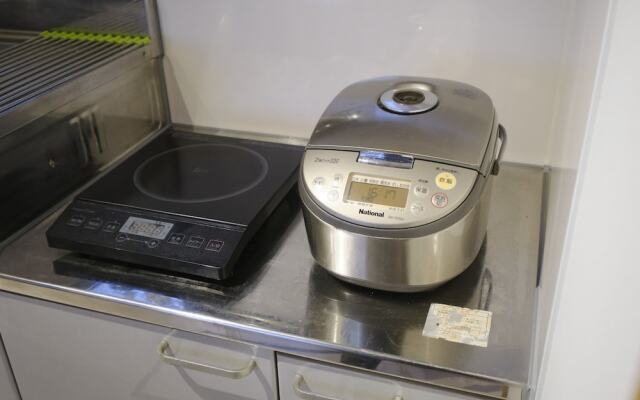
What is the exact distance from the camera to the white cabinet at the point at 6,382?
1051mm

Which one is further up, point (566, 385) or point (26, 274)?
point (566, 385)

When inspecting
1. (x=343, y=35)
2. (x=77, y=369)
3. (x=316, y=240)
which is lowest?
(x=77, y=369)

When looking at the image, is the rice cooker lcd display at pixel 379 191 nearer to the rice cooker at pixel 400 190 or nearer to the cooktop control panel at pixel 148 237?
the rice cooker at pixel 400 190

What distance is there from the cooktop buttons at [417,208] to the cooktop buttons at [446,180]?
0.04 meters

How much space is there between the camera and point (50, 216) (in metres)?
1.11

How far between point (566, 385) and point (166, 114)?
1061mm

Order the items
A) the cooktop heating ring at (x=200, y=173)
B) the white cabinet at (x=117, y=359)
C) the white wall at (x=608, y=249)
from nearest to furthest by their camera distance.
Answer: the white wall at (x=608, y=249)
the white cabinet at (x=117, y=359)
the cooktop heating ring at (x=200, y=173)

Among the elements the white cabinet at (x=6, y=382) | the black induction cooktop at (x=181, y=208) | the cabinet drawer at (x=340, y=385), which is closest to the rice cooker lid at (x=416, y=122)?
the black induction cooktop at (x=181, y=208)

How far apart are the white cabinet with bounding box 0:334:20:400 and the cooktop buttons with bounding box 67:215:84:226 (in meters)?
0.25

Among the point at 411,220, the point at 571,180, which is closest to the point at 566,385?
the point at 571,180

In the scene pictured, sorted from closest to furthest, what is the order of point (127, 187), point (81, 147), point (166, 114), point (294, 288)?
point (294, 288) < point (127, 187) < point (81, 147) < point (166, 114)

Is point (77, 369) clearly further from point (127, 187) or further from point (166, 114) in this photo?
point (166, 114)

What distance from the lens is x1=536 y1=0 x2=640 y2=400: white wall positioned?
0.44 m

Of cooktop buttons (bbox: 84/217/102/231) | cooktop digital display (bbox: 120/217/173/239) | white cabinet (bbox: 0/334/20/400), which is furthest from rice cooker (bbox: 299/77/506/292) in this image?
white cabinet (bbox: 0/334/20/400)
